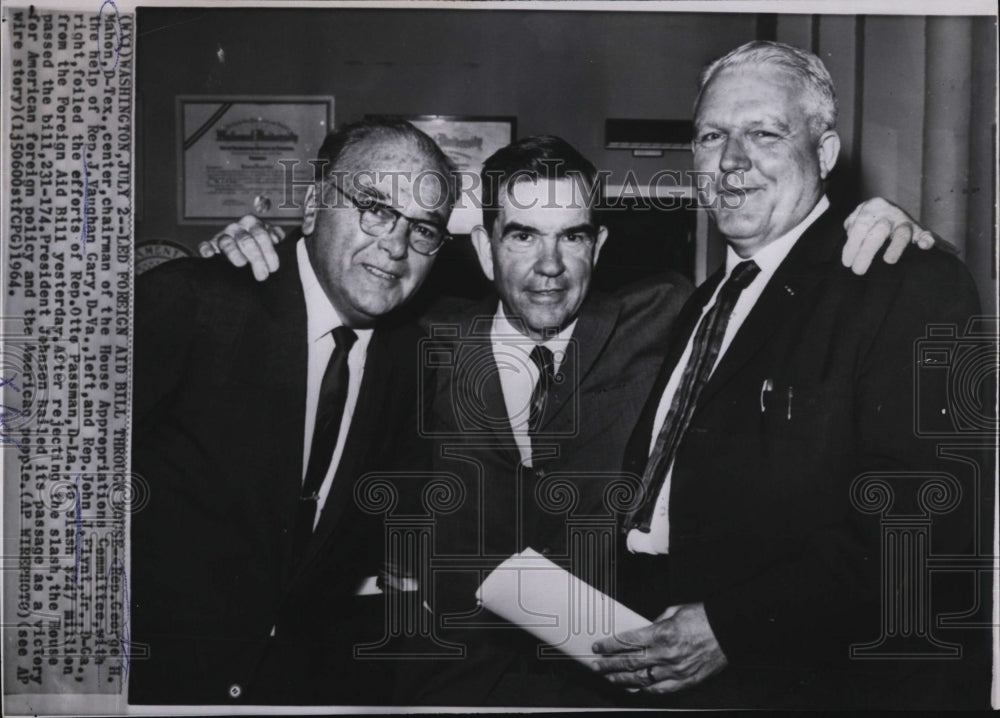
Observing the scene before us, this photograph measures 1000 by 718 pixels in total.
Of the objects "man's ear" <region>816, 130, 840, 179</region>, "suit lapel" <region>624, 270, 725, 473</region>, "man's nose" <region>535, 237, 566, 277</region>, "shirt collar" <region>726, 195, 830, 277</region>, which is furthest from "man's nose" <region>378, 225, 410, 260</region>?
"man's ear" <region>816, 130, 840, 179</region>

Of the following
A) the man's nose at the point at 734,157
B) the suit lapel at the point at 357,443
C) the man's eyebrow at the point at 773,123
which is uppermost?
the man's eyebrow at the point at 773,123

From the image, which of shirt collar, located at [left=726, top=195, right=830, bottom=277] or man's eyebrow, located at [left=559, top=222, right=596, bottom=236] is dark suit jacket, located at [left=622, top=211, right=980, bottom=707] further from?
man's eyebrow, located at [left=559, top=222, right=596, bottom=236]

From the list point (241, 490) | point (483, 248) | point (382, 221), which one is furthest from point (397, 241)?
point (241, 490)

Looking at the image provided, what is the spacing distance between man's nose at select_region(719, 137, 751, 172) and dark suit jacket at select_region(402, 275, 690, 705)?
0.66 feet

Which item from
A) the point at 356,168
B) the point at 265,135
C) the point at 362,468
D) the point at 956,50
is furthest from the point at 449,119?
the point at 956,50

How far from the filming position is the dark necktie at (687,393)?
1652 millimetres

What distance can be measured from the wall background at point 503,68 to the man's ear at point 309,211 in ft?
0.43

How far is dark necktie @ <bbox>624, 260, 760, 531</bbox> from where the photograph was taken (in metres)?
1.65

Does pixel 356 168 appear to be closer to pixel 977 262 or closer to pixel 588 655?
pixel 588 655

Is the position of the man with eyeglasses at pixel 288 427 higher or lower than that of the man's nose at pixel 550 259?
lower

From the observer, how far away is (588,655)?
1.69 meters

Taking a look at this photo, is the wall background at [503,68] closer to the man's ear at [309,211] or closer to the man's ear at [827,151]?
the man's ear at [827,151]

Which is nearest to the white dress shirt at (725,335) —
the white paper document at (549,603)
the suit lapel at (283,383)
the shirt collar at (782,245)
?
the shirt collar at (782,245)

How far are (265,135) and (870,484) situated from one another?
1140mm
